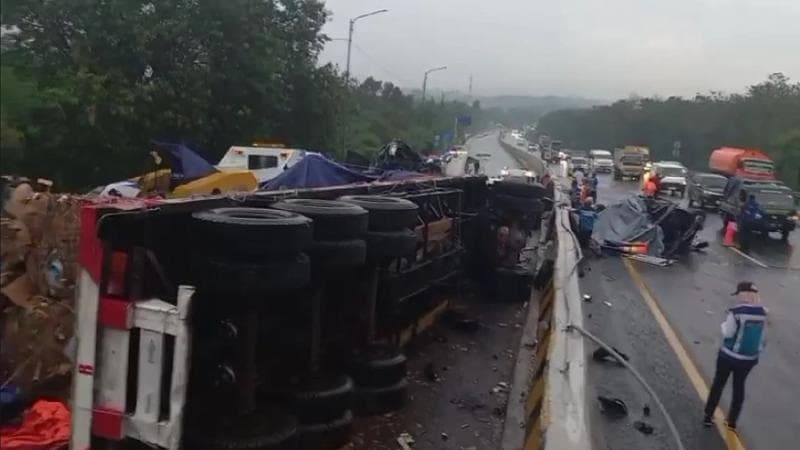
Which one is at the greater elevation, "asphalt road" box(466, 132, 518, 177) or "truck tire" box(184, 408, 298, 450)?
"asphalt road" box(466, 132, 518, 177)

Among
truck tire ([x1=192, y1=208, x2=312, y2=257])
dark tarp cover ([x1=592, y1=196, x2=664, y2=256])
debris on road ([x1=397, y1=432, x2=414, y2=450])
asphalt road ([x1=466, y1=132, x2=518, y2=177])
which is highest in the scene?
asphalt road ([x1=466, y1=132, x2=518, y2=177])

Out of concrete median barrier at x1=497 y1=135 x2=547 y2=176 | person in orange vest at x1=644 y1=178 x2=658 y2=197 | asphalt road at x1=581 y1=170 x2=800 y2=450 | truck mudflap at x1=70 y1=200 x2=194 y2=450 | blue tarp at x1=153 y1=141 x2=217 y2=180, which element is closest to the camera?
truck mudflap at x1=70 y1=200 x2=194 y2=450

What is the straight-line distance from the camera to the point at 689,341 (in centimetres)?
1132

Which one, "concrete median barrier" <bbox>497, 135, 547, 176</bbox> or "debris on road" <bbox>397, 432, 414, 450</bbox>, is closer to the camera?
"debris on road" <bbox>397, 432, 414, 450</bbox>

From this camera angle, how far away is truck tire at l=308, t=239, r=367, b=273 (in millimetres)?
5496

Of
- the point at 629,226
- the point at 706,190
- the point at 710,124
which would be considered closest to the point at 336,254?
the point at 629,226

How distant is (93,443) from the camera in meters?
4.17

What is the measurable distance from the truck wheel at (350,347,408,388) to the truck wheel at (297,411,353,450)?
633 mm

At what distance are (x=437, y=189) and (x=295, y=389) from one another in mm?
5000

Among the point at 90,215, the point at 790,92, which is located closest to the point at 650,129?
the point at 790,92

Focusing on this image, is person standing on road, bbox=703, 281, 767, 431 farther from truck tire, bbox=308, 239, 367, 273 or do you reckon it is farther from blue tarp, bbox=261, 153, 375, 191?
blue tarp, bbox=261, 153, 375, 191

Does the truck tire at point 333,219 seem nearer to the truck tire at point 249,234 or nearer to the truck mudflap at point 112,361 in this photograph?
the truck tire at point 249,234

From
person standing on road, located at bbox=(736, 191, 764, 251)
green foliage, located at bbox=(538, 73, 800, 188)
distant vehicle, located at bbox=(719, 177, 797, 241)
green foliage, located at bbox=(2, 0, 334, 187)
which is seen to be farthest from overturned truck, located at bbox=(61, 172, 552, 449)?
green foliage, located at bbox=(538, 73, 800, 188)

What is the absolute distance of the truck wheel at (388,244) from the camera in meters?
6.41
